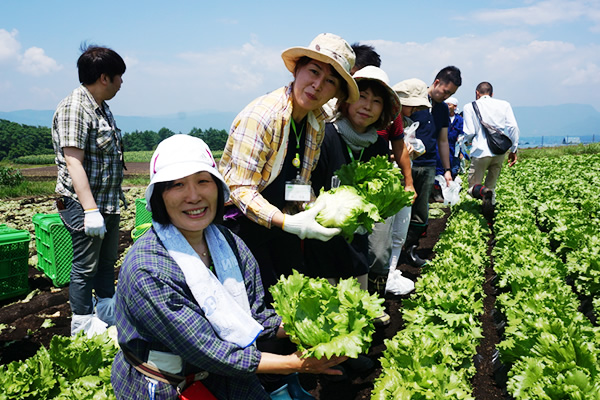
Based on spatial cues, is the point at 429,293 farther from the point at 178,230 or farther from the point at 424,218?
the point at 178,230

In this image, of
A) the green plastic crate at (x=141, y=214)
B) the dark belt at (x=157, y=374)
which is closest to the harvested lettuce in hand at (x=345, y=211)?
the dark belt at (x=157, y=374)

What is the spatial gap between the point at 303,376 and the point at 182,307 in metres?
2.18

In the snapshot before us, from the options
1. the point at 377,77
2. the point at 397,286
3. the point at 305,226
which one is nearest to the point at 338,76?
Answer: the point at 377,77

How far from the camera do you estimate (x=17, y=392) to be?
249 cm

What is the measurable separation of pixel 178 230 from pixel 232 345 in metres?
0.56

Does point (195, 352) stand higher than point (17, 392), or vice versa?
point (195, 352)

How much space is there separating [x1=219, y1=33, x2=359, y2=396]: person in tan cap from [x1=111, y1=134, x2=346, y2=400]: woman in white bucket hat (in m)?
0.53

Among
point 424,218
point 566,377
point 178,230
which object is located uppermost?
point 178,230

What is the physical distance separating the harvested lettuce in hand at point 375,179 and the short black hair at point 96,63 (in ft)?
6.81

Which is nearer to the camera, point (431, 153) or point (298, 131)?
point (298, 131)

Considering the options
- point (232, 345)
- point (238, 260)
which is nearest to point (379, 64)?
point (238, 260)

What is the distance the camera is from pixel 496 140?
7402 millimetres

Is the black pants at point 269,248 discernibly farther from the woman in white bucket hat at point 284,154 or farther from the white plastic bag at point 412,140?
the white plastic bag at point 412,140

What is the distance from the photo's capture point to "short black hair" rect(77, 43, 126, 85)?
351 cm
